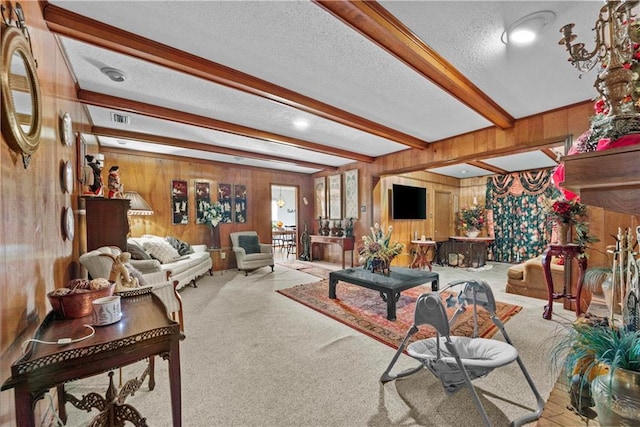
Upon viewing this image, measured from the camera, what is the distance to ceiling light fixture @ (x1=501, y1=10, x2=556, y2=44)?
1692 mm

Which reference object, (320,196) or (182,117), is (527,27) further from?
(320,196)

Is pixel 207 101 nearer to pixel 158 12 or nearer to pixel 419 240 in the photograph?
pixel 158 12

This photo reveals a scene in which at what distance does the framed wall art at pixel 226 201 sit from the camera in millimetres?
5945

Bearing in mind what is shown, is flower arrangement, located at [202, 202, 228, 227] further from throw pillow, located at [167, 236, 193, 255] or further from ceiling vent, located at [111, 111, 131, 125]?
ceiling vent, located at [111, 111, 131, 125]

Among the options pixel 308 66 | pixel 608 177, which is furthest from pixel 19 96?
pixel 608 177

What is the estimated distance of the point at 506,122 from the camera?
3.46 meters

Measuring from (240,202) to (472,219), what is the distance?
5986mm

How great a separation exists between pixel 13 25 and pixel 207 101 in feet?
5.99

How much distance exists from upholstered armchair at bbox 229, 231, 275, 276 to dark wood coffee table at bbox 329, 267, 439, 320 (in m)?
2.19

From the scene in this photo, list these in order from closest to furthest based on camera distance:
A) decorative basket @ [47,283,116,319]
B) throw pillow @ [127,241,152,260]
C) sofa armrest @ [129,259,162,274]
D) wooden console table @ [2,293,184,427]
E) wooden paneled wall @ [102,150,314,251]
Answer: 1. wooden console table @ [2,293,184,427]
2. decorative basket @ [47,283,116,319]
3. sofa armrest @ [129,259,162,274]
4. throw pillow @ [127,241,152,260]
5. wooden paneled wall @ [102,150,314,251]

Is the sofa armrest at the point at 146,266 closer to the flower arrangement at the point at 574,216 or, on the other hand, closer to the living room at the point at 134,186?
the living room at the point at 134,186

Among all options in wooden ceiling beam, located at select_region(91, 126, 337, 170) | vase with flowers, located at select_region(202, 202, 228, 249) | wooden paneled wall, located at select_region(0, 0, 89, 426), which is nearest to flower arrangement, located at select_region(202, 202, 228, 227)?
vase with flowers, located at select_region(202, 202, 228, 249)

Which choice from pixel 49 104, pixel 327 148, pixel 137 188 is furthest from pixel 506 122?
pixel 137 188

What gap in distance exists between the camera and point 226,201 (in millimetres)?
6016
